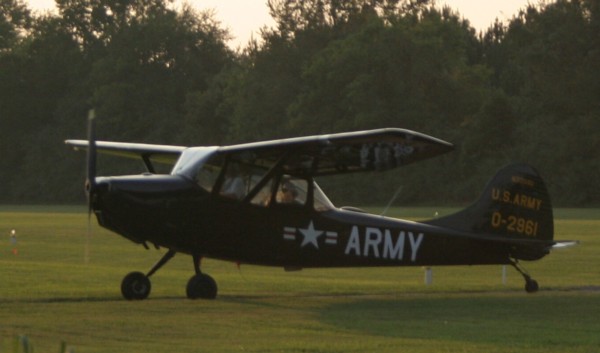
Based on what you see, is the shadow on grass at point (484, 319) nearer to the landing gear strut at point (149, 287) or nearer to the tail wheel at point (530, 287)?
the tail wheel at point (530, 287)

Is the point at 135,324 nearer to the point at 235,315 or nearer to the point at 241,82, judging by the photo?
the point at 235,315

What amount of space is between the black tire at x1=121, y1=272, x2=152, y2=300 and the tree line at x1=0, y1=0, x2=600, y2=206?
5681cm

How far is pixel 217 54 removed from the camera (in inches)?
4631

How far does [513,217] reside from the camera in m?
21.3

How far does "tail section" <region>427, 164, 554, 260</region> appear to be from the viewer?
69.8ft

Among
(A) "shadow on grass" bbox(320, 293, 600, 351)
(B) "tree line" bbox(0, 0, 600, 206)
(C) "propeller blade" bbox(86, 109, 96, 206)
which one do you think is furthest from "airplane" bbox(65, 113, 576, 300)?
(B) "tree line" bbox(0, 0, 600, 206)

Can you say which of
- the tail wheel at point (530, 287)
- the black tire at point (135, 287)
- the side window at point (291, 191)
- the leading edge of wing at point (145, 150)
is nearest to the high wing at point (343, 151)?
the side window at point (291, 191)

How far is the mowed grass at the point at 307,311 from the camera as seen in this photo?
15.5 meters

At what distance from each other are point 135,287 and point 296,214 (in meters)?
2.27

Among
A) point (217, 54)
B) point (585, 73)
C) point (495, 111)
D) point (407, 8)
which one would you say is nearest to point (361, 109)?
point (495, 111)

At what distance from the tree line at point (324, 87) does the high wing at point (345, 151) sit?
5648cm

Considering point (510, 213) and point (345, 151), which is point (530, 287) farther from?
point (345, 151)

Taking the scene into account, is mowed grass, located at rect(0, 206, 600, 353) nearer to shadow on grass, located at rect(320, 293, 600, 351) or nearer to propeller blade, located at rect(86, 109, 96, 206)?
shadow on grass, located at rect(320, 293, 600, 351)

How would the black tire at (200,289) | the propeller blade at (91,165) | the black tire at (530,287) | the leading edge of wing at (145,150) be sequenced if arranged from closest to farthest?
the propeller blade at (91,165), the black tire at (200,289), the black tire at (530,287), the leading edge of wing at (145,150)
